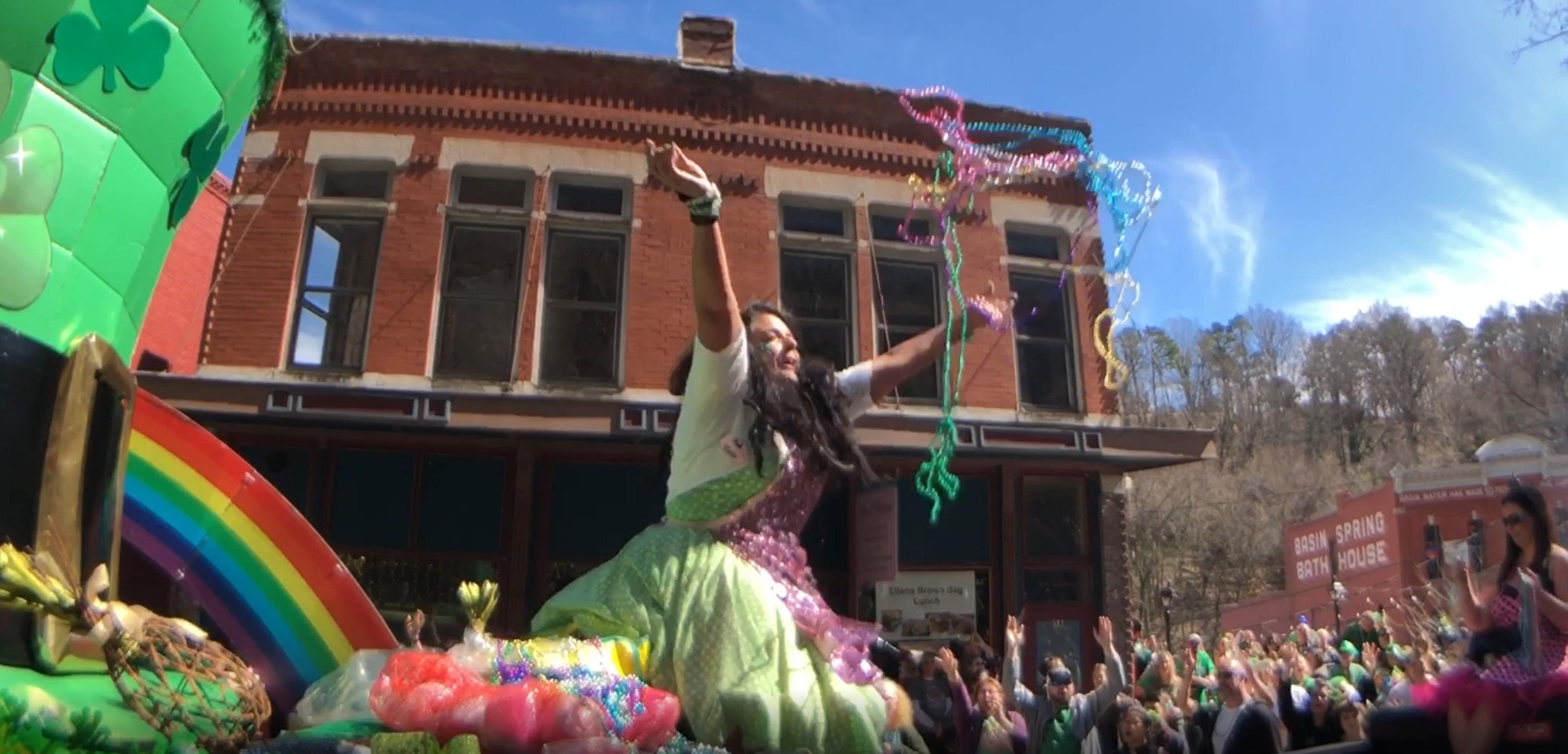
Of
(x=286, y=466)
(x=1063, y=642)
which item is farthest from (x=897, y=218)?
(x=286, y=466)

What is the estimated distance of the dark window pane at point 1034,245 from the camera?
42.8 ft

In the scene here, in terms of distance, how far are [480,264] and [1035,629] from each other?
7217mm

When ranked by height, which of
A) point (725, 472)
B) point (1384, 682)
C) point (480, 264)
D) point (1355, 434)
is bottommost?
point (1384, 682)

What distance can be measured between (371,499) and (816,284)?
5254mm

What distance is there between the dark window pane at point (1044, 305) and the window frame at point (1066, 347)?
14 millimetres

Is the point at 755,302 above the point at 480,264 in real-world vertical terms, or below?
below

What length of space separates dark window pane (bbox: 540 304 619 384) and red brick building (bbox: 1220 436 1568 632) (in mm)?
17508

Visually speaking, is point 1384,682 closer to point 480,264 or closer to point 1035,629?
point 1035,629

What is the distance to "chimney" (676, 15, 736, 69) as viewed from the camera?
42.4 feet

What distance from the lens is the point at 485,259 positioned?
38.8ft

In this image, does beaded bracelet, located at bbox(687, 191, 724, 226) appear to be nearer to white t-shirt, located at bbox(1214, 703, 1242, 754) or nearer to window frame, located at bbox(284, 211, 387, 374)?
white t-shirt, located at bbox(1214, 703, 1242, 754)

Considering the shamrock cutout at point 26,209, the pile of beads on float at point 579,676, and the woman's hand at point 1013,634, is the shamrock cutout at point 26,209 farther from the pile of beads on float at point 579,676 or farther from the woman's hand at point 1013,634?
the woman's hand at point 1013,634

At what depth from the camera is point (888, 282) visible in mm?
12570

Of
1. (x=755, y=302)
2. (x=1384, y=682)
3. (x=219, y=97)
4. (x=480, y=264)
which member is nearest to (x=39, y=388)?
(x=219, y=97)
